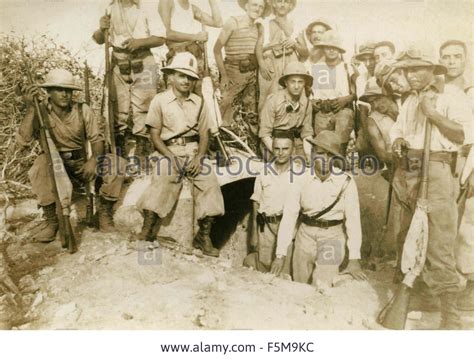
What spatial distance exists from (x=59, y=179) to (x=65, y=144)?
16.0 inches

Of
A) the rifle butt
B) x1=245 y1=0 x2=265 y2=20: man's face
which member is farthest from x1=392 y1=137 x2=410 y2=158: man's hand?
x1=245 y1=0 x2=265 y2=20: man's face

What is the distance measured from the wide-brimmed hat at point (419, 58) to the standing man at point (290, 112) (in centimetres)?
106

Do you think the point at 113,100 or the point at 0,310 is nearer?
the point at 0,310

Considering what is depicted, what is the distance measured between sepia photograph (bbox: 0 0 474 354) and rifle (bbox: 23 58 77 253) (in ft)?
0.08

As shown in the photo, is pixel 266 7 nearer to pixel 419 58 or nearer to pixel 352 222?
pixel 419 58

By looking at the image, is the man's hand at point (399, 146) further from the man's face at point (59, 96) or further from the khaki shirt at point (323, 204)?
the man's face at point (59, 96)

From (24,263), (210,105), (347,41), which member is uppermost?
(347,41)

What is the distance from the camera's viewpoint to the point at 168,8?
231 inches

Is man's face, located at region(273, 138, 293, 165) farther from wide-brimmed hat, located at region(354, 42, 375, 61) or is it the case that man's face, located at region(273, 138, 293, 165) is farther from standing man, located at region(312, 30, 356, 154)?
wide-brimmed hat, located at region(354, 42, 375, 61)

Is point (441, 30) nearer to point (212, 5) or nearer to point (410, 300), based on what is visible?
point (212, 5)

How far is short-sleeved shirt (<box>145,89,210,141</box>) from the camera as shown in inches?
224

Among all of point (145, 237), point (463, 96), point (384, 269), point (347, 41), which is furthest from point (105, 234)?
point (463, 96)

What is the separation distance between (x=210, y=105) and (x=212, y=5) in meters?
1.16

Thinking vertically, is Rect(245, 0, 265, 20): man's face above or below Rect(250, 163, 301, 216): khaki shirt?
above
